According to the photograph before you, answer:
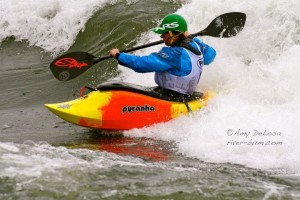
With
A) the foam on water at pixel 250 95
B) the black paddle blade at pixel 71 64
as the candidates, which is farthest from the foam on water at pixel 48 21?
the black paddle blade at pixel 71 64

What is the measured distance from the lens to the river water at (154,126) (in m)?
4.55

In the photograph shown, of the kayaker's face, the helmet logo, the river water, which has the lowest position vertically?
the river water

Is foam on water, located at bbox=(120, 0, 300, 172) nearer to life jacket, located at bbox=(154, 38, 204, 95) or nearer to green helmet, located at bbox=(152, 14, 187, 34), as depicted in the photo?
life jacket, located at bbox=(154, 38, 204, 95)

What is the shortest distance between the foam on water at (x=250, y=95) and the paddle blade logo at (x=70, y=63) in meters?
1.22

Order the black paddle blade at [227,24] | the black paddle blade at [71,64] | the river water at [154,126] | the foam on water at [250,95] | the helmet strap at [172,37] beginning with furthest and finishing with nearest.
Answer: the black paddle blade at [227,24], the black paddle blade at [71,64], the helmet strap at [172,37], the foam on water at [250,95], the river water at [154,126]

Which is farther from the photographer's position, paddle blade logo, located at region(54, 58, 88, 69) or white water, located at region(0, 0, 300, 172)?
paddle blade logo, located at region(54, 58, 88, 69)

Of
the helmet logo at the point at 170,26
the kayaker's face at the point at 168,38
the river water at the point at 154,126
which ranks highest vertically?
the helmet logo at the point at 170,26

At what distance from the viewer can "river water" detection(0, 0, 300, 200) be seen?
179 inches

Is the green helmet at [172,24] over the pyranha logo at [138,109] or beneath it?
over

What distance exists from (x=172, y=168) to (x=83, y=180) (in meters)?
0.84

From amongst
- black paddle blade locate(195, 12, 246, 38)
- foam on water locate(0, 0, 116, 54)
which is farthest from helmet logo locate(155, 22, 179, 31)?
foam on water locate(0, 0, 116, 54)

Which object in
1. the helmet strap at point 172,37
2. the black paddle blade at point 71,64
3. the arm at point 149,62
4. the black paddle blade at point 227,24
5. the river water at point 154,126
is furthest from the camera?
the black paddle blade at point 227,24

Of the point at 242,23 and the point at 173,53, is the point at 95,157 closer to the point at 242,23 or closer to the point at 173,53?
the point at 173,53

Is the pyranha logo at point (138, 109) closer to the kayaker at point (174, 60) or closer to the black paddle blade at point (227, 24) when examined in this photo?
the kayaker at point (174, 60)
